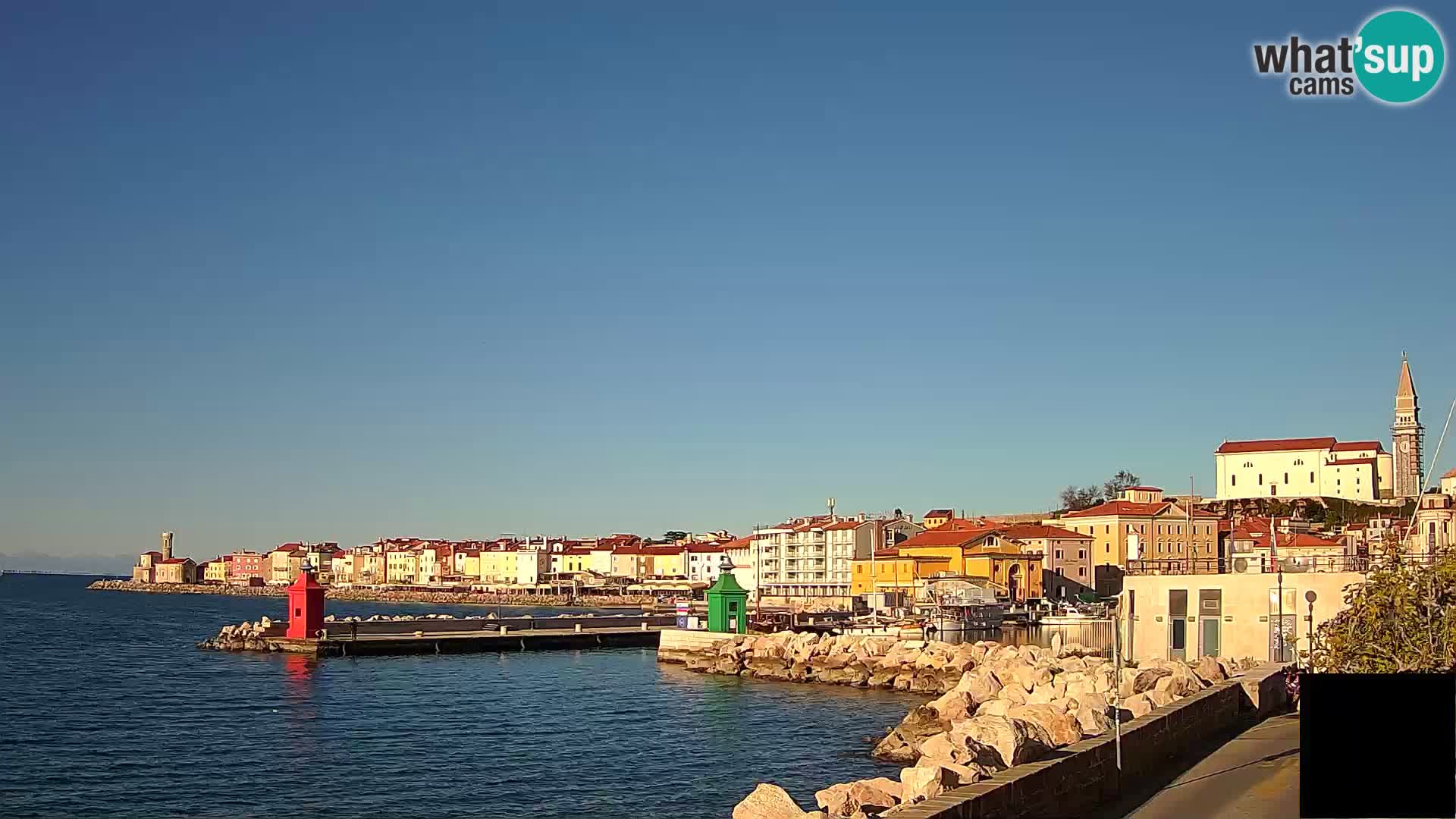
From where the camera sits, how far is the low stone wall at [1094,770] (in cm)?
1188

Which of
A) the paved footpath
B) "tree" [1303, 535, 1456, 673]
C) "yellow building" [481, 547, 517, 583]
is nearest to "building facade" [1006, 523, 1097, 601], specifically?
the paved footpath

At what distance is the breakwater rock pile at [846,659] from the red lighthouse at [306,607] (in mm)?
17081

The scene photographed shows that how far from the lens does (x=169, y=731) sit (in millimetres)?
35625

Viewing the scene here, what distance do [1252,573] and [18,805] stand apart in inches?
1093

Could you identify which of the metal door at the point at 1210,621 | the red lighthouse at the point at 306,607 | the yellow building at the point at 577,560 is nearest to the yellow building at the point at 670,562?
the yellow building at the point at 577,560

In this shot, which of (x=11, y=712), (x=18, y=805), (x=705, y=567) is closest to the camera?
(x=18, y=805)

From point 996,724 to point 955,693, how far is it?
47.6 feet

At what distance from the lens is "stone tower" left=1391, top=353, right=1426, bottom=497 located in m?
126

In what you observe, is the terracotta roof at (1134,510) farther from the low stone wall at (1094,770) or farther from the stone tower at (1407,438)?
the low stone wall at (1094,770)

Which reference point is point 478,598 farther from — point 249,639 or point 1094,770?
point 1094,770

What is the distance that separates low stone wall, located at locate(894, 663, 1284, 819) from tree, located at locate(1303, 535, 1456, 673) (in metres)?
2.89

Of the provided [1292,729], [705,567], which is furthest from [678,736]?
[705,567]

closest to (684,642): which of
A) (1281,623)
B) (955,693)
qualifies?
(955,693)

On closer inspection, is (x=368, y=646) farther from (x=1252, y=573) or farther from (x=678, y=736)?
(x=1252, y=573)
